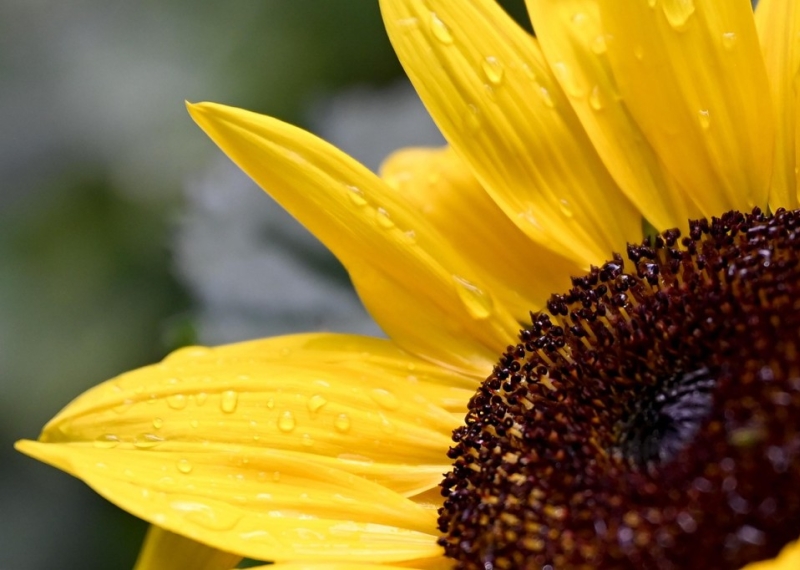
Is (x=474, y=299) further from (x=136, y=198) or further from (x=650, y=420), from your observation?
(x=136, y=198)

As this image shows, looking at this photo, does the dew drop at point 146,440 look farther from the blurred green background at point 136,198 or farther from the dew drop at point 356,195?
the blurred green background at point 136,198

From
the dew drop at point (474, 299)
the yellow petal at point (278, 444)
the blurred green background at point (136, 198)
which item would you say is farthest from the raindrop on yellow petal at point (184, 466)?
the blurred green background at point (136, 198)

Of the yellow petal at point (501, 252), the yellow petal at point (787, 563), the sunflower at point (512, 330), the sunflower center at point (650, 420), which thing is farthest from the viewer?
the yellow petal at point (501, 252)

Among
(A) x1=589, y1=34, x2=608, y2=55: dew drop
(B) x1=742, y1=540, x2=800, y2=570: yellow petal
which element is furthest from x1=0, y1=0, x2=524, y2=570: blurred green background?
(B) x1=742, y1=540, x2=800, y2=570: yellow petal

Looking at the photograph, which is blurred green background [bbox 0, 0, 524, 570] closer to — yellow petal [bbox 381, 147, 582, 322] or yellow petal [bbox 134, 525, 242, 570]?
yellow petal [bbox 381, 147, 582, 322]

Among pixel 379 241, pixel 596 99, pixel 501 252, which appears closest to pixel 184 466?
pixel 379 241

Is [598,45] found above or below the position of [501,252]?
above
